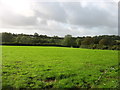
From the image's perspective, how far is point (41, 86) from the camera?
6.21 m

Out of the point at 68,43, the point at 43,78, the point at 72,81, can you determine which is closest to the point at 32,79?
the point at 43,78

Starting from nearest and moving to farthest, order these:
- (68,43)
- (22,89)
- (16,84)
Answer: (22,89), (16,84), (68,43)

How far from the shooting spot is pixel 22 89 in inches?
234

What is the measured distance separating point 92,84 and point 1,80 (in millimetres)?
4873

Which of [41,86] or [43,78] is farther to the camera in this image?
[43,78]

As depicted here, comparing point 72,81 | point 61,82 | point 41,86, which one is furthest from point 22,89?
point 72,81

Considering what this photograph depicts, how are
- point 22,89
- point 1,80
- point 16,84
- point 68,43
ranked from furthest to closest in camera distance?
point 68,43 → point 1,80 → point 16,84 → point 22,89

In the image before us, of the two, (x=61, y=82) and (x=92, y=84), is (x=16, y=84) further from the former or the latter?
(x=92, y=84)

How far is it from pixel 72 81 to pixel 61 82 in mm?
650

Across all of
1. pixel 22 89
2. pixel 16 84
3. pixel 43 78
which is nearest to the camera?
pixel 22 89

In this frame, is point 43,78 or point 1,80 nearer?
point 1,80

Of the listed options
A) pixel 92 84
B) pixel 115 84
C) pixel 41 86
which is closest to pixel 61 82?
pixel 41 86

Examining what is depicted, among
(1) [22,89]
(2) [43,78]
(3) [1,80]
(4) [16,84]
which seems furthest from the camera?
(2) [43,78]

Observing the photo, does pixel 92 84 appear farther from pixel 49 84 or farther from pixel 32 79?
pixel 32 79
